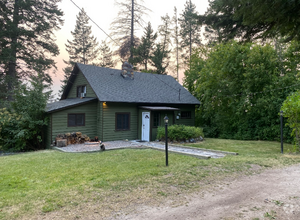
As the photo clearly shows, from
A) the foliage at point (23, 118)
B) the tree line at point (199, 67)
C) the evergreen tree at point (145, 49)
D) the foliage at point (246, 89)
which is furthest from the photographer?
the evergreen tree at point (145, 49)

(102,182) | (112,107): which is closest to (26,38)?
(112,107)

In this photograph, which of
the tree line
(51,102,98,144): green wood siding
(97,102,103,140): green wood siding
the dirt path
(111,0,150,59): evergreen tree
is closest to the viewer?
the dirt path

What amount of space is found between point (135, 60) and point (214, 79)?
11.9 meters

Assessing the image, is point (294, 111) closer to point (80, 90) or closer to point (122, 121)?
point (122, 121)

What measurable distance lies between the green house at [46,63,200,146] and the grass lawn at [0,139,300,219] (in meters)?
5.52

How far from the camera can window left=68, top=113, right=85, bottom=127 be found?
12.6 m

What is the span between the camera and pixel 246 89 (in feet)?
50.3

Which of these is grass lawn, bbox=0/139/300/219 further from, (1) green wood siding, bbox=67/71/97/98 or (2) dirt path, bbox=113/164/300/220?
(1) green wood siding, bbox=67/71/97/98

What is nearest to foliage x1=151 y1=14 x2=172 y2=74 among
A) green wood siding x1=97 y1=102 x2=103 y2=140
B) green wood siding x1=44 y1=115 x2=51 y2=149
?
green wood siding x1=97 y1=102 x2=103 y2=140

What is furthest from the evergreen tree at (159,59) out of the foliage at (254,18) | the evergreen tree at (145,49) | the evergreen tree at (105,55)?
the foliage at (254,18)

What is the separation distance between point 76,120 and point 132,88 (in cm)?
476

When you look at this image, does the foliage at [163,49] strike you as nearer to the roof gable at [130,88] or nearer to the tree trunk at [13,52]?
the roof gable at [130,88]

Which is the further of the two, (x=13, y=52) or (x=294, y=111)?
(x=13, y=52)

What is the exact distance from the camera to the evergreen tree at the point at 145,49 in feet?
86.0
